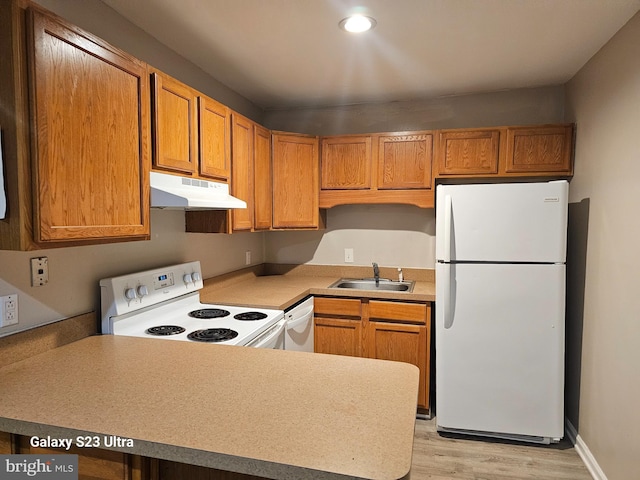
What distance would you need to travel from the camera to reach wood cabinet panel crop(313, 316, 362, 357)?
2.97 m

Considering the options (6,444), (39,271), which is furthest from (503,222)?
(6,444)

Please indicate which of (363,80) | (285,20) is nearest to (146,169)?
(285,20)

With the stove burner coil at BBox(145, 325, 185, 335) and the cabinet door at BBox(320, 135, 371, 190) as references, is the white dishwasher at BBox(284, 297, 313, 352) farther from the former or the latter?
the cabinet door at BBox(320, 135, 371, 190)

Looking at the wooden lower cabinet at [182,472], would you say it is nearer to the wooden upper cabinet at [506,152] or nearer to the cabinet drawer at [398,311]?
the cabinet drawer at [398,311]

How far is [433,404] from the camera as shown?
3.07 m

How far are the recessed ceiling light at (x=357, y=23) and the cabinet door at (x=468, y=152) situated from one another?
1169 millimetres

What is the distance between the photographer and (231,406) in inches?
45.9

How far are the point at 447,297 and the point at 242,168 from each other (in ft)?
5.12

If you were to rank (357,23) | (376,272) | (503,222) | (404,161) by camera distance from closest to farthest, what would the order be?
1. (357,23)
2. (503,222)
3. (404,161)
4. (376,272)

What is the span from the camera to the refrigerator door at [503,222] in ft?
7.89

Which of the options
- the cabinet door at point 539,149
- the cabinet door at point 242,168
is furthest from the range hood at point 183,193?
the cabinet door at point 539,149

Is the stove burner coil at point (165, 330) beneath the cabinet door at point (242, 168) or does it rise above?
beneath

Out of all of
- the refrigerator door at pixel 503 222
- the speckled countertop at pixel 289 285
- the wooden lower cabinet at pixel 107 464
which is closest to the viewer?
the wooden lower cabinet at pixel 107 464

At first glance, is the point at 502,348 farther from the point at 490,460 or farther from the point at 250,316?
the point at 250,316
